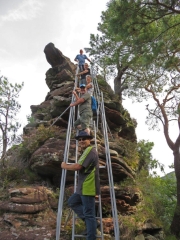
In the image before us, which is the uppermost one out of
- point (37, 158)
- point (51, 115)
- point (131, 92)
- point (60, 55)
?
point (60, 55)

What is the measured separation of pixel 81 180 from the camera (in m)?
4.30

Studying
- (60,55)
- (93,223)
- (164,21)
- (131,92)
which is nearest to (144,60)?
(164,21)

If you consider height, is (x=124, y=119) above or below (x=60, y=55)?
below

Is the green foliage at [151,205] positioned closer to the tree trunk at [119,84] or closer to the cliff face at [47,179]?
the cliff face at [47,179]

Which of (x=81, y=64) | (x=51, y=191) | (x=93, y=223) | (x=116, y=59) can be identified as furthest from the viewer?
(x=81, y=64)

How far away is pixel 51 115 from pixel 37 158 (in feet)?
12.6

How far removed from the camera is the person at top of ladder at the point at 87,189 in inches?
158

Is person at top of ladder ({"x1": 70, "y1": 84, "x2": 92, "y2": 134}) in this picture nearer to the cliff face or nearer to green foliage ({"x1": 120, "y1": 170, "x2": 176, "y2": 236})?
the cliff face

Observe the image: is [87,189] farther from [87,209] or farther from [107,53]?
[107,53]

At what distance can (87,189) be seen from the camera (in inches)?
163

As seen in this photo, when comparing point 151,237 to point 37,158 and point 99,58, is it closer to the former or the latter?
point 37,158

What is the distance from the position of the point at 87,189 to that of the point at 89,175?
26cm

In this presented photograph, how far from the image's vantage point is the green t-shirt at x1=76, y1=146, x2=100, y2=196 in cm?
416

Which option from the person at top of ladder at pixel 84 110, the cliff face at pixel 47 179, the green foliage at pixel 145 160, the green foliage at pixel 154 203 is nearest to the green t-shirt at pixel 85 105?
the person at top of ladder at pixel 84 110
